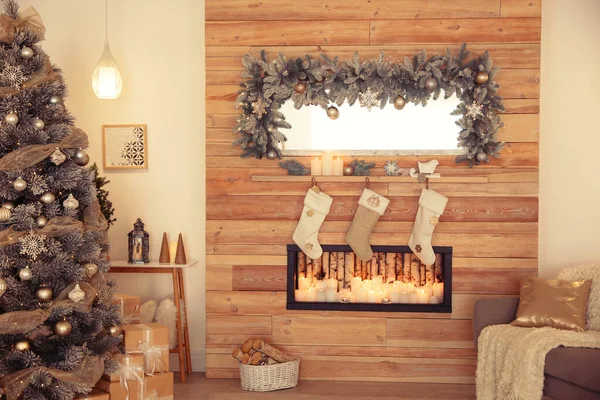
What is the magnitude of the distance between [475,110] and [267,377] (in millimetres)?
2101

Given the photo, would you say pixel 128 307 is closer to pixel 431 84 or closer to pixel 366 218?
pixel 366 218

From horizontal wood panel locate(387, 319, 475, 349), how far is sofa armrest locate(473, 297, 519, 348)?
0.39 metres

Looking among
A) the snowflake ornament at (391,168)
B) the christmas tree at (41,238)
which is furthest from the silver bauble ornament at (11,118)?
the snowflake ornament at (391,168)

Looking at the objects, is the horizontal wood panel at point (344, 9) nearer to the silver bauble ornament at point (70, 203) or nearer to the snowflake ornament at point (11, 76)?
the snowflake ornament at point (11, 76)

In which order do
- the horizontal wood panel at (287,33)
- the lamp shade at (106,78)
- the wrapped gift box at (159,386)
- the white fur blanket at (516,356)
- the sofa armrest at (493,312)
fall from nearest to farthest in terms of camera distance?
the white fur blanket at (516,356) < the wrapped gift box at (159,386) < the sofa armrest at (493,312) < the horizontal wood panel at (287,33) < the lamp shade at (106,78)

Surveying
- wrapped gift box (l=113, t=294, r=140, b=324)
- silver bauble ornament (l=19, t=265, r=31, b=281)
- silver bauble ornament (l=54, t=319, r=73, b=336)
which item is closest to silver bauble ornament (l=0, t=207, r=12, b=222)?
silver bauble ornament (l=19, t=265, r=31, b=281)

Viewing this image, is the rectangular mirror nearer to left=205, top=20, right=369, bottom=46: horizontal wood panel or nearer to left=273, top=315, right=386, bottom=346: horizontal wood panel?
left=205, top=20, right=369, bottom=46: horizontal wood panel

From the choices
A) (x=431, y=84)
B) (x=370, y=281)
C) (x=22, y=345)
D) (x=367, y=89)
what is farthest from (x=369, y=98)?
(x=22, y=345)

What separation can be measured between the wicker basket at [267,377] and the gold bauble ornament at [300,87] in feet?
5.64

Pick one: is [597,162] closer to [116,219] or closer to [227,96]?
[227,96]

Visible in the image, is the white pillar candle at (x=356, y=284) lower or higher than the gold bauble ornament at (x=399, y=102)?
lower

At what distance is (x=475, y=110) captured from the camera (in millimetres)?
4844

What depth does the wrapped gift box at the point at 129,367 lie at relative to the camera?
13.5 ft

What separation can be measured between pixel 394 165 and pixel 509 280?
1046mm
